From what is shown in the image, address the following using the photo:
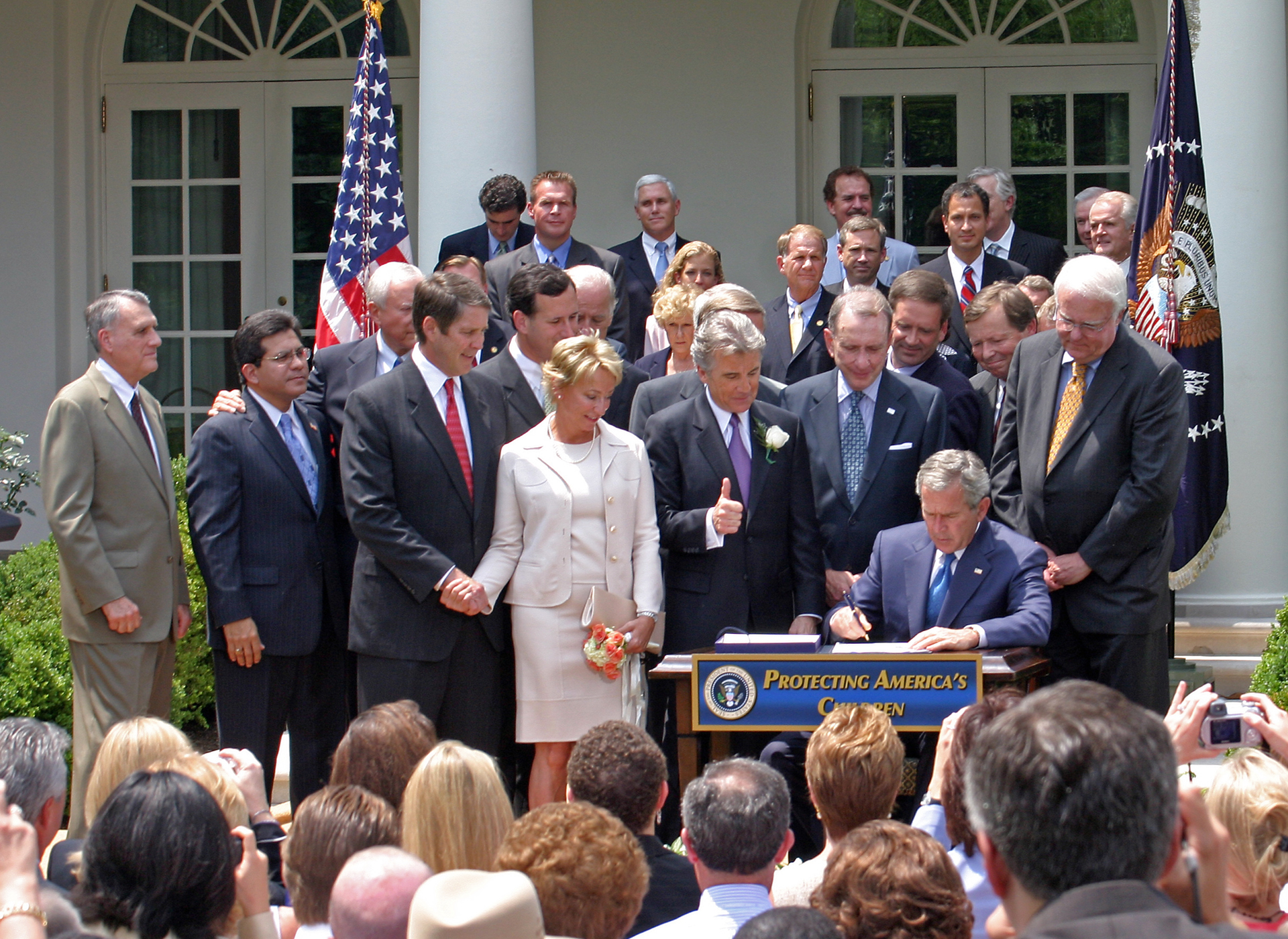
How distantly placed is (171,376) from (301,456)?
18.8 feet

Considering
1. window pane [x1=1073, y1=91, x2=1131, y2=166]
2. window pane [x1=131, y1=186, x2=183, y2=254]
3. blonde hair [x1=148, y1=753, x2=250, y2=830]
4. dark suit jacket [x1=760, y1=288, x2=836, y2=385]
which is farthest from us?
window pane [x1=131, y1=186, x2=183, y2=254]

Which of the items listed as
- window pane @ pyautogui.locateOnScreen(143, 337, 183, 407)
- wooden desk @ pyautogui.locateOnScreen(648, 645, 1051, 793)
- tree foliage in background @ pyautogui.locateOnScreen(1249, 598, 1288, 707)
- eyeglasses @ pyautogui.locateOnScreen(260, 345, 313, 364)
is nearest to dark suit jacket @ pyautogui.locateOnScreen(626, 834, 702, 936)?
wooden desk @ pyautogui.locateOnScreen(648, 645, 1051, 793)

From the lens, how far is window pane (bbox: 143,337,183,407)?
1095cm

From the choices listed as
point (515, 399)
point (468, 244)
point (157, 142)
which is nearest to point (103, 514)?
point (515, 399)

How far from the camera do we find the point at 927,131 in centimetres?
1028

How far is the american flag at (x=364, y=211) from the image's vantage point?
7473 millimetres

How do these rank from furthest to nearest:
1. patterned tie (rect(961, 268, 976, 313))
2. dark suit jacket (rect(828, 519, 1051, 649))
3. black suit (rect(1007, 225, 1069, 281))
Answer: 1. black suit (rect(1007, 225, 1069, 281))
2. patterned tie (rect(961, 268, 976, 313))
3. dark suit jacket (rect(828, 519, 1051, 649))

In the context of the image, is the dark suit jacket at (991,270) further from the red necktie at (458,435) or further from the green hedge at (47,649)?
the green hedge at (47,649)

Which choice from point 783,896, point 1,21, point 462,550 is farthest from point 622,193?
point 783,896

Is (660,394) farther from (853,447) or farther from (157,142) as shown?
(157,142)

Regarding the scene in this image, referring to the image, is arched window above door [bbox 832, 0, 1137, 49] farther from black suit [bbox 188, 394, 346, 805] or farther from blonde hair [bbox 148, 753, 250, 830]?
blonde hair [bbox 148, 753, 250, 830]

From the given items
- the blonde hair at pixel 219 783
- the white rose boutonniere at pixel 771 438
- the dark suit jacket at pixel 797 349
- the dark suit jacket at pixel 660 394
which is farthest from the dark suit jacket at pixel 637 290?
the blonde hair at pixel 219 783

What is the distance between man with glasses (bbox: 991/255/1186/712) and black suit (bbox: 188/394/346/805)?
2766mm

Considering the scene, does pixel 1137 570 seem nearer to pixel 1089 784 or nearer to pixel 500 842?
pixel 500 842
